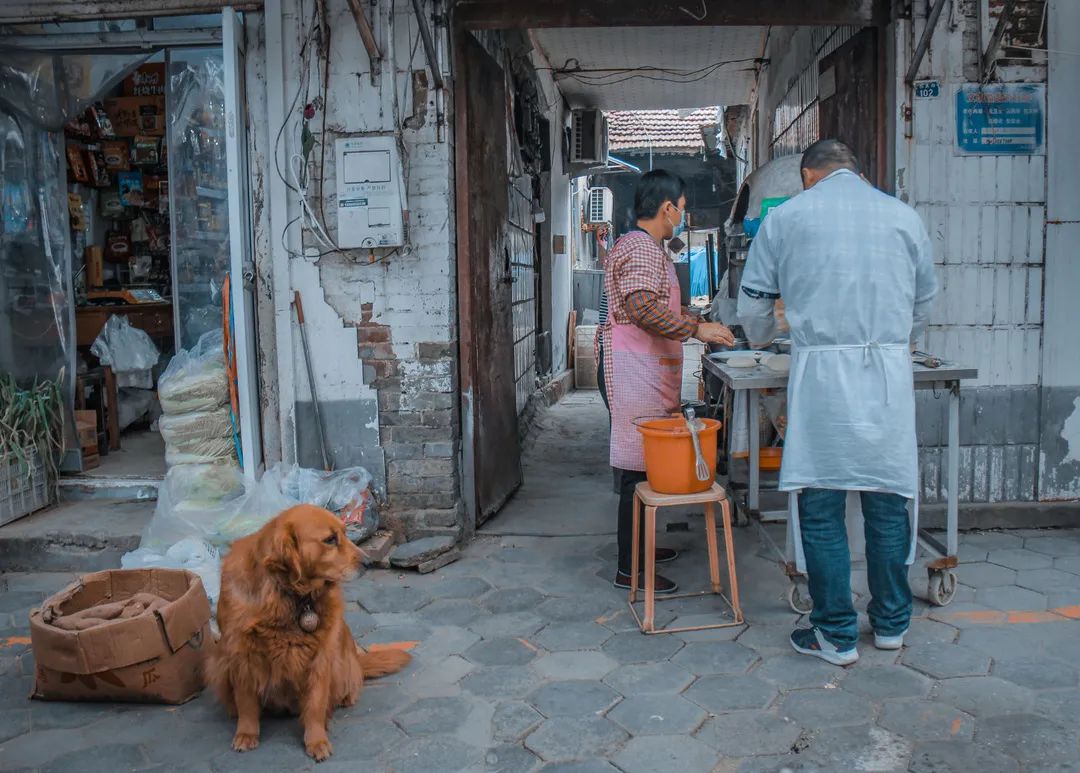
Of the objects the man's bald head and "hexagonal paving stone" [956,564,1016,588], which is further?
"hexagonal paving stone" [956,564,1016,588]

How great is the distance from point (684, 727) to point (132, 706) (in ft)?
6.40

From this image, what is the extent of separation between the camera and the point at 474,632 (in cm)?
407

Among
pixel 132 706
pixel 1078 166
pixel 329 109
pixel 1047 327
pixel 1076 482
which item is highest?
pixel 329 109

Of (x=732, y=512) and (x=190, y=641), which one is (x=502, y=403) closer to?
(x=732, y=512)

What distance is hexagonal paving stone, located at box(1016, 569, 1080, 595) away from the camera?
174 inches

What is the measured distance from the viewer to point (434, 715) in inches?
132

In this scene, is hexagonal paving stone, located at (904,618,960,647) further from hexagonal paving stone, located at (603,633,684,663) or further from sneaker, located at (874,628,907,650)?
hexagonal paving stone, located at (603,633,684,663)

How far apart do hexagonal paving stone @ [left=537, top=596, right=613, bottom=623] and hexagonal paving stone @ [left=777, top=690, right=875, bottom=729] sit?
104cm

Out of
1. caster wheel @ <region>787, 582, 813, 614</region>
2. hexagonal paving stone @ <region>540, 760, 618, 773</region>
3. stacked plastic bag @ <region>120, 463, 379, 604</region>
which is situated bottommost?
hexagonal paving stone @ <region>540, 760, 618, 773</region>

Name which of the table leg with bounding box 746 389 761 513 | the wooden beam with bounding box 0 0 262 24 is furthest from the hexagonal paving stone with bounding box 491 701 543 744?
the wooden beam with bounding box 0 0 262 24

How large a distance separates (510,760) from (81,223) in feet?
19.9

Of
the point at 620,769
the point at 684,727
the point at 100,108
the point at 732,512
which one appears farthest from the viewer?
the point at 100,108

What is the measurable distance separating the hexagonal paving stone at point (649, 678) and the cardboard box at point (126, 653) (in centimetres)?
147

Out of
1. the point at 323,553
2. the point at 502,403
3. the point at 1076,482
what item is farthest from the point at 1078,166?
the point at 323,553
